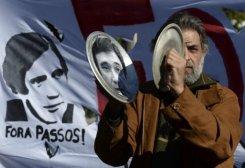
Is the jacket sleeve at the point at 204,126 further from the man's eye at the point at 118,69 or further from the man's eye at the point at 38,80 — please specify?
the man's eye at the point at 38,80

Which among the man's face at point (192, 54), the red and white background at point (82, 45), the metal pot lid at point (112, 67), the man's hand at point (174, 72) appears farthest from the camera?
the red and white background at point (82, 45)

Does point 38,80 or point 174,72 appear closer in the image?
point 174,72

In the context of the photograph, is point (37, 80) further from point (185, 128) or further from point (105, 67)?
point (185, 128)

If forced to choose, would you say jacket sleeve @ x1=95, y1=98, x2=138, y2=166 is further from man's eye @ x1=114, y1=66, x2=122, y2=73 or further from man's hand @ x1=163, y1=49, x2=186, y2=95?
man's hand @ x1=163, y1=49, x2=186, y2=95

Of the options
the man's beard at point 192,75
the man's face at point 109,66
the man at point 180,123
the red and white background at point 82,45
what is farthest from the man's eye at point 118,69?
the red and white background at point 82,45

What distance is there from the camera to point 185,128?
7.93ft

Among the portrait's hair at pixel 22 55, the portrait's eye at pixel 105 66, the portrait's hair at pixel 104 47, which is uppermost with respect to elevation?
the portrait's hair at pixel 104 47

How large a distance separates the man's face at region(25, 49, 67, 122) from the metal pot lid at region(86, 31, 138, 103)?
7.69ft

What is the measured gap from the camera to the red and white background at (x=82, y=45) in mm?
4957

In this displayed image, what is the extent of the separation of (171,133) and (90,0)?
2523mm

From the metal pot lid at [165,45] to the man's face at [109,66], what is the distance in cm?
19

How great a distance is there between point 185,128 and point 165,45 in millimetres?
266

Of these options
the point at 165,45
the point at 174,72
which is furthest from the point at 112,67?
the point at 174,72

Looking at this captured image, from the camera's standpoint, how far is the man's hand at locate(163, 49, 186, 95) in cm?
236
